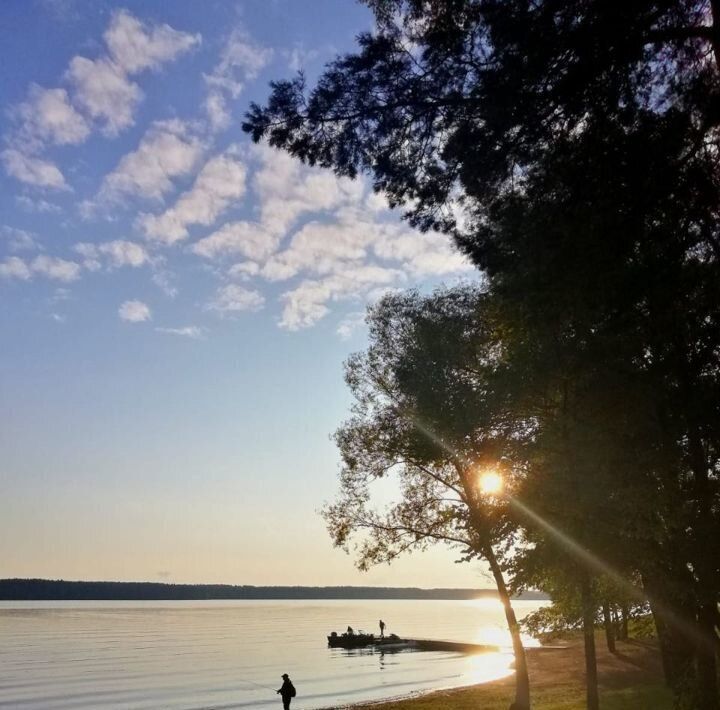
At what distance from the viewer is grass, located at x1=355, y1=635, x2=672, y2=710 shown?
2549 cm

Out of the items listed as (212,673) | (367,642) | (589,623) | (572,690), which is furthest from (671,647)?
(367,642)

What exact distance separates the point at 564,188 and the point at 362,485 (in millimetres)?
21140

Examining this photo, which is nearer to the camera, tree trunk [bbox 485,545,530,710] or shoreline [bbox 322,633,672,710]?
shoreline [bbox 322,633,672,710]

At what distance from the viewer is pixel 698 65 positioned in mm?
12133

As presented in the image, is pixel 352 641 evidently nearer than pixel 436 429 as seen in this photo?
No

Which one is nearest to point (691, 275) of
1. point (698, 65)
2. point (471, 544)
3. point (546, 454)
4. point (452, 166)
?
point (698, 65)

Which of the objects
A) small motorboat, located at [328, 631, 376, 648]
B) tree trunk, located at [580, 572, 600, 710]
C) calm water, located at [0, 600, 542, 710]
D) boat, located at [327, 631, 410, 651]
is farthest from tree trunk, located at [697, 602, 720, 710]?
small motorboat, located at [328, 631, 376, 648]

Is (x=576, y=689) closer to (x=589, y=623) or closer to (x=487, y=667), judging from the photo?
(x=589, y=623)

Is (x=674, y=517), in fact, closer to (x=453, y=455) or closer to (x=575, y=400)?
(x=575, y=400)

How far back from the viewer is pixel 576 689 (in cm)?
3359

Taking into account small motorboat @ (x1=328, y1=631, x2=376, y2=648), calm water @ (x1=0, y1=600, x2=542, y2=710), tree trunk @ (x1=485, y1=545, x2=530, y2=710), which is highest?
tree trunk @ (x1=485, y1=545, x2=530, y2=710)

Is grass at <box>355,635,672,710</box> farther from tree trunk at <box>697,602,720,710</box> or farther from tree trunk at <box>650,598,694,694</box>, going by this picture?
tree trunk at <box>697,602,720,710</box>

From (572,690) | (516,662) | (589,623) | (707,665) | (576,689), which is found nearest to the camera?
(707,665)

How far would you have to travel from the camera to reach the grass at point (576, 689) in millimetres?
25491
